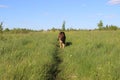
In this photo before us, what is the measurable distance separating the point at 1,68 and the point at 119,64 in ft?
11.4

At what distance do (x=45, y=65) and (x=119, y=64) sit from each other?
2.32 metres

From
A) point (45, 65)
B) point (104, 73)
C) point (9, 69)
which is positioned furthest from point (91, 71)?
point (9, 69)

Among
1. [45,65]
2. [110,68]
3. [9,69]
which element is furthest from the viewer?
[45,65]

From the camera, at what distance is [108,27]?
6222 centimetres

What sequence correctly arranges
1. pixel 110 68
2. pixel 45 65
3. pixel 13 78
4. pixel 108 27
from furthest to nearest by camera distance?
pixel 108 27
pixel 45 65
pixel 110 68
pixel 13 78

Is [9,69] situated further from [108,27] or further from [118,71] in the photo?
[108,27]

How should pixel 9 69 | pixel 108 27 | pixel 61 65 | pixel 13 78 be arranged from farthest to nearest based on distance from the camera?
pixel 108 27 → pixel 61 65 → pixel 9 69 → pixel 13 78

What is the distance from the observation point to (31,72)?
6.78 m

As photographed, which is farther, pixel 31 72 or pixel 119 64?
pixel 119 64

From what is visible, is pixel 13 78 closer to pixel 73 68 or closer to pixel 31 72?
pixel 31 72

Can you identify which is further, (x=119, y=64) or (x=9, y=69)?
(x=119, y=64)

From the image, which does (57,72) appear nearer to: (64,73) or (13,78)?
(64,73)

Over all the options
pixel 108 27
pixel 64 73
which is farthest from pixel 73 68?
pixel 108 27

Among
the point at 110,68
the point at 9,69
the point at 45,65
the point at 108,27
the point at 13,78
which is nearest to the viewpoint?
the point at 13,78
